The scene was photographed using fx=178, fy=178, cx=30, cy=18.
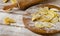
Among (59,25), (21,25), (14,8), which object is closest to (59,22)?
(59,25)

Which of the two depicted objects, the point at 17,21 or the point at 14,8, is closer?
the point at 17,21

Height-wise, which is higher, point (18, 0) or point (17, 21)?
point (18, 0)

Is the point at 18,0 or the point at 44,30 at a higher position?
the point at 18,0

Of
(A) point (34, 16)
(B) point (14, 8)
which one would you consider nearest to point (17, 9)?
(B) point (14, 8)

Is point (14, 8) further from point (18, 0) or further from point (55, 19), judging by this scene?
point (55, 19)

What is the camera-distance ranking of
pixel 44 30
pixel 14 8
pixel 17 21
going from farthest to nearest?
pixel 14 8, pixel 17 21, pixel 44 30

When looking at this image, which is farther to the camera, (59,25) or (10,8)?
(10,8)

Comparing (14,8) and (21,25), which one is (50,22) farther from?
(14,8)

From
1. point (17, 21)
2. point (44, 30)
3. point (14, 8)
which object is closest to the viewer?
point (44, 30)
